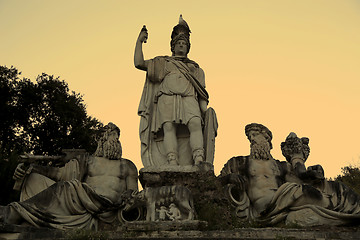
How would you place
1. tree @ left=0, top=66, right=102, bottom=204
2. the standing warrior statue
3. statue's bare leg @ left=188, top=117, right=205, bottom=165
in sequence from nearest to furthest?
statue's bare leg @ left=188, top=117, right=205, bottom=165, the standing warrior statue, tree @ left=0, top=66, right=102, bottom=204

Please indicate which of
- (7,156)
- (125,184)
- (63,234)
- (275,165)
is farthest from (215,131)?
(7,156)

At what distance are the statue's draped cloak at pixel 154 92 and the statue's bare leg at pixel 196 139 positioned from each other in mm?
217

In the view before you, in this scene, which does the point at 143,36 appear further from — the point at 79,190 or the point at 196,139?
the point at 79,190

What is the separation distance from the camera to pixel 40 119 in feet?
76.1

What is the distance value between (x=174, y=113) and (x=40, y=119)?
1366cm

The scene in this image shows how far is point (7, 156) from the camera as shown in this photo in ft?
64.7

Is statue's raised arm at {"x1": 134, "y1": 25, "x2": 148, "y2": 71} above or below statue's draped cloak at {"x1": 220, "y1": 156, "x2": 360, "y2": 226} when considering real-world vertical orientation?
above

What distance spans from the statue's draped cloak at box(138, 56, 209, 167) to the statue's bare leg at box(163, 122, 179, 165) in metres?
0.21

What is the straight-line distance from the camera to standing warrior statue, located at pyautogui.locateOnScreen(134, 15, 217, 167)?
35.9 ft

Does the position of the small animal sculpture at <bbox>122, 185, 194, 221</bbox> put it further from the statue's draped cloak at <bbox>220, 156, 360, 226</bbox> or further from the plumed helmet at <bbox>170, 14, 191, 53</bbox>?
the plumed helmet at <bbox>170, 14, 191, 53</bbox>

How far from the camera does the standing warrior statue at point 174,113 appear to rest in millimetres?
10938

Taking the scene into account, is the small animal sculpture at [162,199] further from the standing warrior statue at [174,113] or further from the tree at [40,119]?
the tree at [40,119]

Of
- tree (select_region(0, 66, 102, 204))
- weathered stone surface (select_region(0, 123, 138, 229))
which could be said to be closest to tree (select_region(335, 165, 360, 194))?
tree (select_region(0, 66, 102, 204))

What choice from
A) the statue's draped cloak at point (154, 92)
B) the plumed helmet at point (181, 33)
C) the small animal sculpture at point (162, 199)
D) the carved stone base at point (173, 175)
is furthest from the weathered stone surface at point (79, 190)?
the plumed helmet at point (181, 33)
